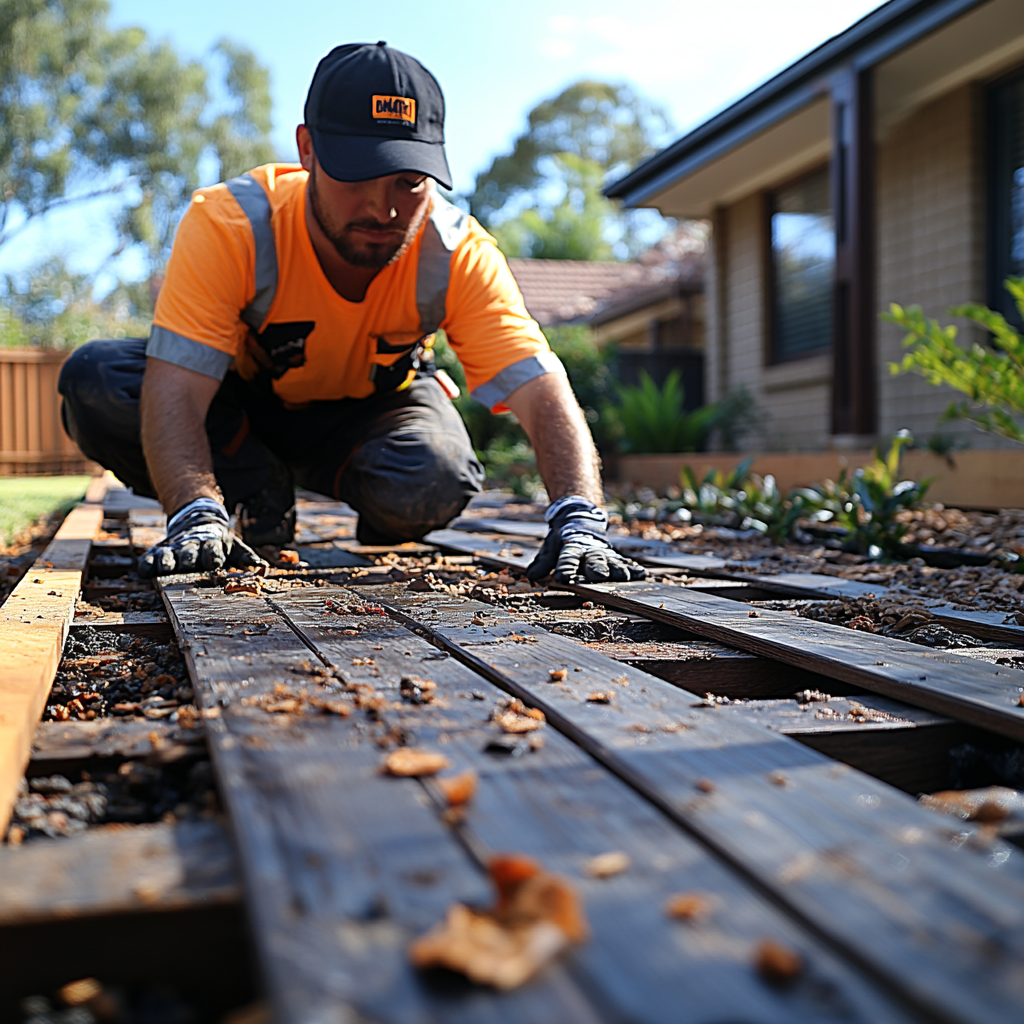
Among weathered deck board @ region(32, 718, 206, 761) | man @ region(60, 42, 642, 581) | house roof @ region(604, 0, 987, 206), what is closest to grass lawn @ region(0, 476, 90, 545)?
man @ region(60, 42, 642, 581)

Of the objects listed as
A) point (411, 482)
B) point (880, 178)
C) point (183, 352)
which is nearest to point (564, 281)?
point (880, 178)

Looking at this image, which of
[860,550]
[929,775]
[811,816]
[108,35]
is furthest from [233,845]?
[108,35]

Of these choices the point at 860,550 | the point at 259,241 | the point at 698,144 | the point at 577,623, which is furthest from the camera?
the point at 698,144

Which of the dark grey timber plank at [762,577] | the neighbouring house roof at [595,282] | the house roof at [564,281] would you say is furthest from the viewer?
the house roof at [564,281]

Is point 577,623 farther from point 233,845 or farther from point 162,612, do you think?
point 233,845

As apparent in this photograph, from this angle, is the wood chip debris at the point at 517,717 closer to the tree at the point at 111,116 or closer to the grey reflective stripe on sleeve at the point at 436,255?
the grey reflective stripe on sleeve at the point at 436,255

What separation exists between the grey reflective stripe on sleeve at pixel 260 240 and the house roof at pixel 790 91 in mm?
4224

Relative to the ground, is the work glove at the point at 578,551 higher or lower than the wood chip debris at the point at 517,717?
higher

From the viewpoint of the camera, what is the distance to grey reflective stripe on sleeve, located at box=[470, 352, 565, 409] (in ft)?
9.29

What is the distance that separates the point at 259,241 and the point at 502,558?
1.10 meters

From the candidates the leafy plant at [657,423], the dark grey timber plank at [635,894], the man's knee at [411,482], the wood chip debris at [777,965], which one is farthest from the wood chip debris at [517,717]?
the leafy plant at [657,423]

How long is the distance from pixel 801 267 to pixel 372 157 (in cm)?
660

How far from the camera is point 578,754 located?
104cm

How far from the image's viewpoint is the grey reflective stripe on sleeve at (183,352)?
8.52 feet
